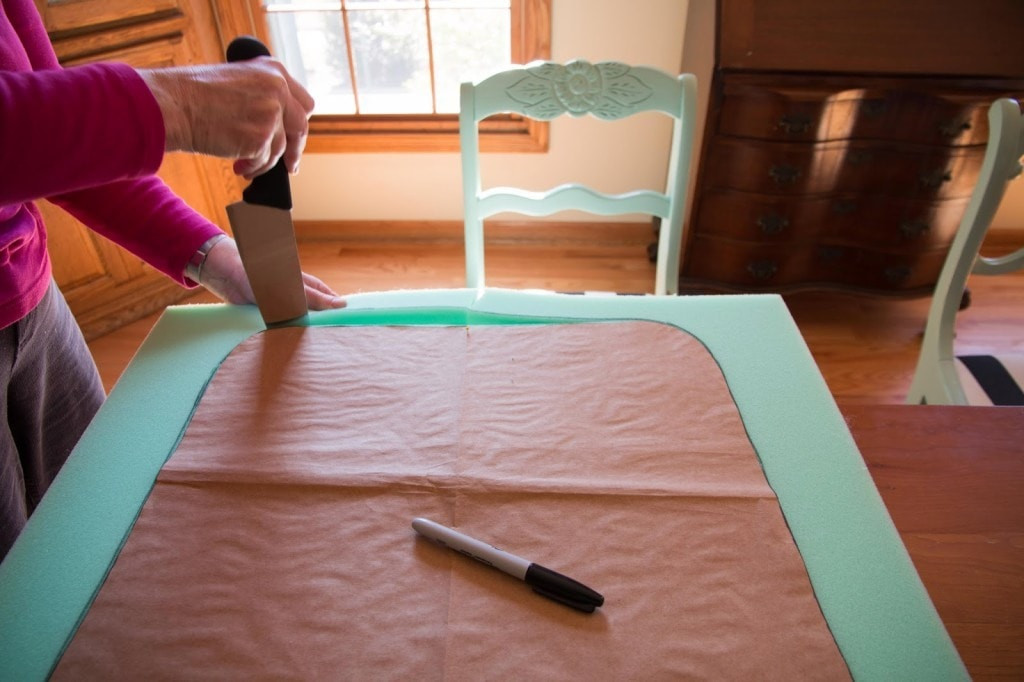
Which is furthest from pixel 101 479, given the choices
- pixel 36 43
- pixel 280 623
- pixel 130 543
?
pixel 36 43

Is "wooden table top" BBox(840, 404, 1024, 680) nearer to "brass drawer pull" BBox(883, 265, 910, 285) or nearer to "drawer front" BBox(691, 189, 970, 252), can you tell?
"drawer front" BBox(691, 189, 970, 252)

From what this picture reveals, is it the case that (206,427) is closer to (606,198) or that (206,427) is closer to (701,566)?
(701,566)

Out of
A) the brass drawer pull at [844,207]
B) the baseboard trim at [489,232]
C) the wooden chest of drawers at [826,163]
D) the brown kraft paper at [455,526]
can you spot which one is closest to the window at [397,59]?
the baseboard trim at [489,232]

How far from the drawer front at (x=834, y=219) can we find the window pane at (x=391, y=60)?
46.3 inches

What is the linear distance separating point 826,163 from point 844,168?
7 cm

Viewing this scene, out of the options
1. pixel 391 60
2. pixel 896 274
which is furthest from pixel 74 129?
pixel 896 274

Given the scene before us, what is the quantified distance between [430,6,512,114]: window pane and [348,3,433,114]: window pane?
5 centimetres

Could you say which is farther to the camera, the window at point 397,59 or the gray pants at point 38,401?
the window at point 397,59

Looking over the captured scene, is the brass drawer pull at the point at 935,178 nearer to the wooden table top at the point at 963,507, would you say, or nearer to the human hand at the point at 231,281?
the wooden table top at the point at 963,507

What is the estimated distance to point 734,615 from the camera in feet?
1.71

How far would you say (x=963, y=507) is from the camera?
0.68 metres

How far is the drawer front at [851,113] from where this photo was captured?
174 centimetres

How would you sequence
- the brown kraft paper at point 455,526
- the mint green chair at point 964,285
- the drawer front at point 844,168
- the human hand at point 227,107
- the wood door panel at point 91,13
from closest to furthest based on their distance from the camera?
1. the brown kraft paper at point 455,526
2. the human hand at point 227,107
3. the mint green chair at point 964,285
4. the wood door panel at point 91,13
5. the drawer front at point 844,168

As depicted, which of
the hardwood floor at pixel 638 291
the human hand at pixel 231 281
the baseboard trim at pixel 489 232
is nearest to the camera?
the human hand at pixel 231 281
